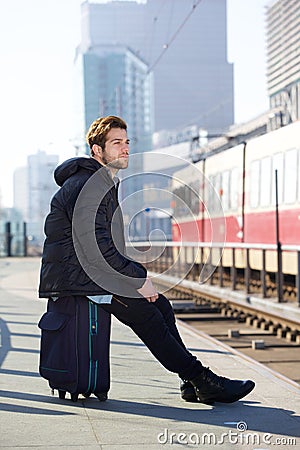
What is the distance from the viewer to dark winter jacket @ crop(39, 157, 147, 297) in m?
6.23

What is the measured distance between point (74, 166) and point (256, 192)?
16185 millimetres

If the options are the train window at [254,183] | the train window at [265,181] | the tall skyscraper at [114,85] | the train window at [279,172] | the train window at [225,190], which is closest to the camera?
the train window at [279,172]

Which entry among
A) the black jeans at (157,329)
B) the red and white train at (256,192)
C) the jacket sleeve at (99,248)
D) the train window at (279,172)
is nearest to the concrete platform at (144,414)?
the black jeans at (157,329)

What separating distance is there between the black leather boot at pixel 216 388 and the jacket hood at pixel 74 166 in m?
1.54

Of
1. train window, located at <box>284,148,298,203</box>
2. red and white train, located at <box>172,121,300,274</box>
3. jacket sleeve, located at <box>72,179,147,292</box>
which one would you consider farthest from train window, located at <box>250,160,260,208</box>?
jacket sleeve, located at <box>72,179,147,292</box>

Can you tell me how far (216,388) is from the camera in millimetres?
6457

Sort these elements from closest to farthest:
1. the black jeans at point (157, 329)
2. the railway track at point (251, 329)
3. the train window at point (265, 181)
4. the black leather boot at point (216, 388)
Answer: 1. the black jeans at point (157, 329)
2. the black leather boot at point (216, 388)
3. the railway track at point (251, 329)
4. the train window at point (265, 181)

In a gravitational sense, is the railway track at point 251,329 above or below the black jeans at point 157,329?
below

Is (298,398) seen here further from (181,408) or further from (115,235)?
(115,235)

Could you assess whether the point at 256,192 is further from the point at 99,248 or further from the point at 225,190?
the point at 99,248

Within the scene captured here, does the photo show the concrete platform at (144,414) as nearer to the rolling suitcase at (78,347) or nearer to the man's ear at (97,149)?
the rolling suitcase at (78,347)

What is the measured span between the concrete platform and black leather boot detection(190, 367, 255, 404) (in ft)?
0.20

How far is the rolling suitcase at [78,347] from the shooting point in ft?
21.1

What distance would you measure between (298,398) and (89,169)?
2.16m
